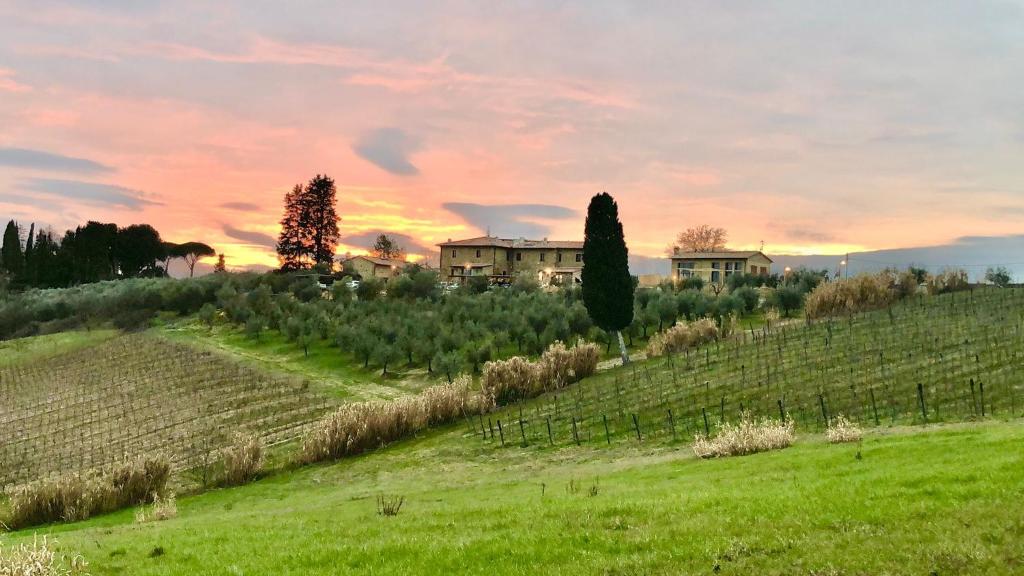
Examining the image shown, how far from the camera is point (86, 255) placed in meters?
Result: 114

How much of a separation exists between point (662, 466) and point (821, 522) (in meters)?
8.77

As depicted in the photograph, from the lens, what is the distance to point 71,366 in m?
52.4

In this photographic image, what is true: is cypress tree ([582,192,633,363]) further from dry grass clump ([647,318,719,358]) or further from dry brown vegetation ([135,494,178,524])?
dry brown vegetation ([135,494,178,524])

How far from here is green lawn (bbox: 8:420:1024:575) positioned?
8.82m

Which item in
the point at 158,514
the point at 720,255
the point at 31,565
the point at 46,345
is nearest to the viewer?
the point at 31,565

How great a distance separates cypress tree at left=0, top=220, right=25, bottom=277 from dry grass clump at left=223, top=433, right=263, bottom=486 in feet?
365

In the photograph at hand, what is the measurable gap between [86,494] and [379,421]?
35.6 ft

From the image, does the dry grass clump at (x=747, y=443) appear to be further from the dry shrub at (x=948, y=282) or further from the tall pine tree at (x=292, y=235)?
the tall pine tree at (x=292, y=235)

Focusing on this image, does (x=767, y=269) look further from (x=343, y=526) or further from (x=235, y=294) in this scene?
(x=343, y=526)

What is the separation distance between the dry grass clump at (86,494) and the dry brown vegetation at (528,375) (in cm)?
1509

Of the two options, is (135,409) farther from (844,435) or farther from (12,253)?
(12,253)

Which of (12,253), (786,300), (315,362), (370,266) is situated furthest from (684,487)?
(12,253)

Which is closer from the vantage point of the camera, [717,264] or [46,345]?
[46,345]

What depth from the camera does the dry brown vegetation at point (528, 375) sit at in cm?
3519
